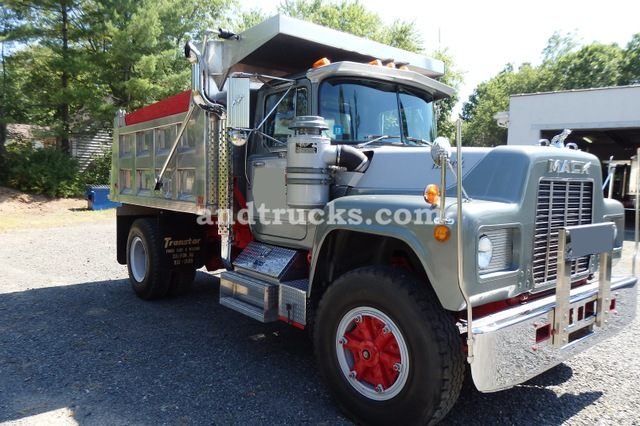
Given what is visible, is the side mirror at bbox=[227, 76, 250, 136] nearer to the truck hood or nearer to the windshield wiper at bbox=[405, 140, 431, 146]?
the truck hood

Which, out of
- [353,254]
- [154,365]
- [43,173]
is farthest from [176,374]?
[43,173]

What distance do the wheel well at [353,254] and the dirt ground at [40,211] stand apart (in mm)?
12939

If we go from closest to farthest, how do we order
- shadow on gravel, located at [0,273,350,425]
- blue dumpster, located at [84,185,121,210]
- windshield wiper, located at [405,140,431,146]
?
shadow on gravel, located at [0,273,350,425] < windshield wiper, located at [405,140,431,146] < blue dumpster, located at [84,185,121,210]

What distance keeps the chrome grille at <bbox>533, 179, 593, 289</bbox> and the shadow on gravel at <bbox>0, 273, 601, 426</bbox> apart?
3.41 feet

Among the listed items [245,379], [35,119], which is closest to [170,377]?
[245,379]

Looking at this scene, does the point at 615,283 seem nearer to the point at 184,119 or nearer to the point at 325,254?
the point at 325,254

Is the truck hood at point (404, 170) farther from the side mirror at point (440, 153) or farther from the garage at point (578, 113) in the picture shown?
the garage at point (578, 113)

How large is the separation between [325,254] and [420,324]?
1017mm

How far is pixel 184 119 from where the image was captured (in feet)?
15.8

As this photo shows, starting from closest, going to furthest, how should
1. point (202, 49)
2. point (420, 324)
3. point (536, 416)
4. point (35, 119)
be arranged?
1. point (420, 324)
2. point (536, 416)
3. point (202, 49)
4. point (35, 119)

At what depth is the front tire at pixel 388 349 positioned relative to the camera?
2590 mm

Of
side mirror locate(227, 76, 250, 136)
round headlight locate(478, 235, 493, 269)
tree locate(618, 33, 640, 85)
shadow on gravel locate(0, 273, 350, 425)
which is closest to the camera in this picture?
round headlight locate(478, 235, 493, 269)

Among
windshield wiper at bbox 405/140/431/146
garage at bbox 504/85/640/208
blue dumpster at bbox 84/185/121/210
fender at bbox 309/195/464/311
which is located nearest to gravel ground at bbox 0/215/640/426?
fender at bbox 309/195/464/311

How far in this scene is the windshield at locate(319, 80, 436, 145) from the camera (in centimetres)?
390
